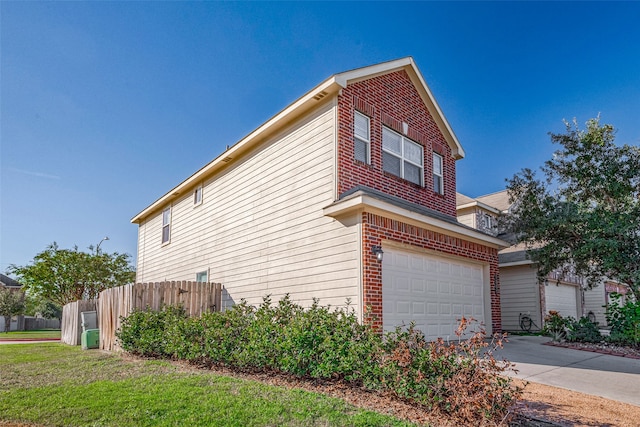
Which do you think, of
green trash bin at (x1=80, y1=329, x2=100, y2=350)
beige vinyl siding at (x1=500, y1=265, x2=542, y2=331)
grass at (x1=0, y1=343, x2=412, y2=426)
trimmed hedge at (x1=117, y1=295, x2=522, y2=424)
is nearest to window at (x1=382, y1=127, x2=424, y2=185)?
trimmed hedge at (x1=117, y1=295, x2=522, y2=424)

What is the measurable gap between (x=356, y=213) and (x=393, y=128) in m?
3.63

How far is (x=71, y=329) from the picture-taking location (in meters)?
14.6

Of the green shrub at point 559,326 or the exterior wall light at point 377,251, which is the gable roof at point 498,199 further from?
the exterior wall light at point 377,251

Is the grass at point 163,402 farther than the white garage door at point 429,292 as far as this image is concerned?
No

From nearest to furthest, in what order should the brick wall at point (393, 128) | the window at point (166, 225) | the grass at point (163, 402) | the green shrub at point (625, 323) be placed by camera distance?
the grass at point (163, 402) < the brick wall at point (393, 128) < the green shrub at point (625, 323) < the window at point (166, 225)

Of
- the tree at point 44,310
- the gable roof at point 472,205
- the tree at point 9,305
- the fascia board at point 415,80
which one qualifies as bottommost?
the tree at point 44,310

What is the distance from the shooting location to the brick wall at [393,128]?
9266 millimetres

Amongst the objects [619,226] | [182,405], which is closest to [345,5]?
[619,226]

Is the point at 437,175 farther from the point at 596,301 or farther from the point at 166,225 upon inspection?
the point at 596,301

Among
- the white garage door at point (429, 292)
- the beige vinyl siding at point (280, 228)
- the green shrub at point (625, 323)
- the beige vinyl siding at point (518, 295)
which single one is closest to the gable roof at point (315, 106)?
the beige vinyl siding at point (280, 228)

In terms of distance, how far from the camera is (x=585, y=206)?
12820 millimetres

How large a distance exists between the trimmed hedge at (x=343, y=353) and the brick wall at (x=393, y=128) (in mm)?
3265

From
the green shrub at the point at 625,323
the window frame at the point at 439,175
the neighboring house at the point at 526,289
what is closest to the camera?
the green shrub at the point at 625,323

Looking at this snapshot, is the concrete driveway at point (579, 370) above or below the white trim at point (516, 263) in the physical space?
below
